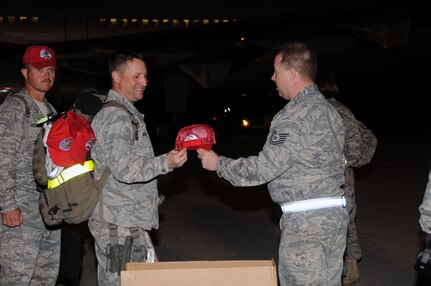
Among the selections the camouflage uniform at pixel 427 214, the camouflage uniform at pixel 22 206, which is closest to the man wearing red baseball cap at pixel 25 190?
the camouflage uniform at pixel 22 206

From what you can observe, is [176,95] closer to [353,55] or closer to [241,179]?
[353,55]

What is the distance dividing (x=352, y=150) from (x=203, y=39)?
931 centimetres

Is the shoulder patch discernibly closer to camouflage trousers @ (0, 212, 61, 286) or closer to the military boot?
camouflage trousers @ (0, 212, 61, 286)

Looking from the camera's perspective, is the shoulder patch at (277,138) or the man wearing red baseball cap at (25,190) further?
the man wearing red baseball cap at (25,190)

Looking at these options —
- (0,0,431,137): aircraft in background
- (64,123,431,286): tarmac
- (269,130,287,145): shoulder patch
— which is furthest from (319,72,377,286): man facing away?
(0,0,431,137): aircraft in background

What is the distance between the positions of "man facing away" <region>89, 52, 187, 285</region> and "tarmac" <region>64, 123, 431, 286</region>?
2.15 m

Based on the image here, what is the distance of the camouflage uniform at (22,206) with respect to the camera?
145 inches

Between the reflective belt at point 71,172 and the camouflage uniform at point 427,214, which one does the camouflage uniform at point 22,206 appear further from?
the camouflage uniform at point 427,214

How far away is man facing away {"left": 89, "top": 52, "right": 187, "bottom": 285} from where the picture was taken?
301 cm

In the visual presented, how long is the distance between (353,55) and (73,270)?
481 inches

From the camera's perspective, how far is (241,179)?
3004 mm

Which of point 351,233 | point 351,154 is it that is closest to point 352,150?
point 351,154

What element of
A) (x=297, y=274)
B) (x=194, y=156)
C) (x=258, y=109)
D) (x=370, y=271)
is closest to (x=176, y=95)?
(x=194, y=156)

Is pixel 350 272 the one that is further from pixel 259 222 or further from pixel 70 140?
pixel 70 140
